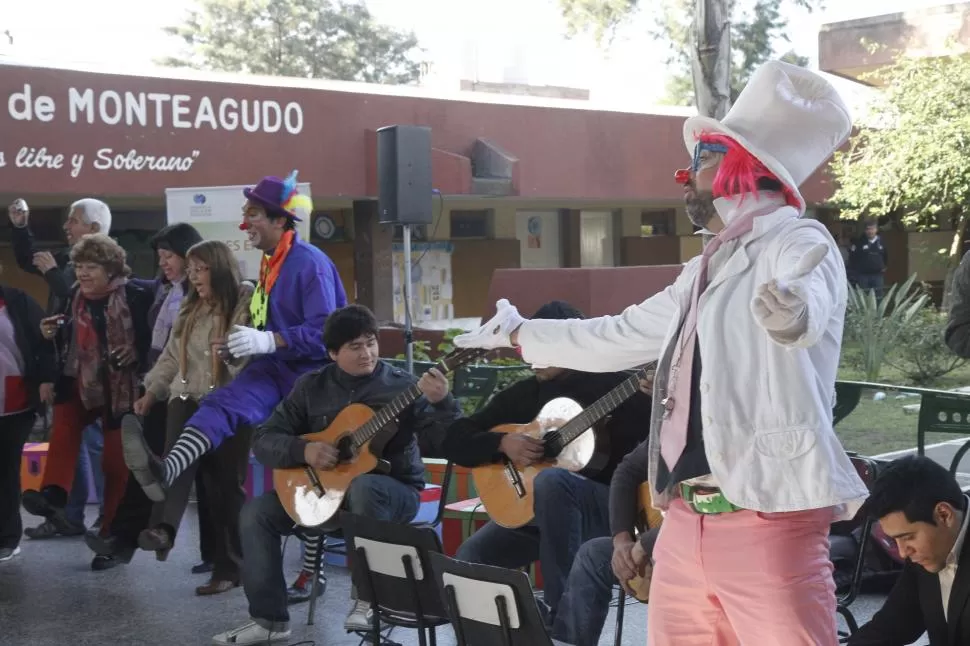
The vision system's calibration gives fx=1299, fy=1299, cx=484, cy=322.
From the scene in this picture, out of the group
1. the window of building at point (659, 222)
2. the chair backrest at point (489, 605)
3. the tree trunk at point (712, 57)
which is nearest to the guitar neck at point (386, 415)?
the chair backrest at point (489, 605)

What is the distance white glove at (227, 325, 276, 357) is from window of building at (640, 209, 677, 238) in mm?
16478

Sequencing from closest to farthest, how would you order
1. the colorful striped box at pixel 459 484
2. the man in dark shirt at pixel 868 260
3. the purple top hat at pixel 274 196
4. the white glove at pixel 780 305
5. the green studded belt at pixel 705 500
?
the white glove at pixel 780 305, the green studded belt at pixel 705 500, the purple top hat at pixel 274 196, the colorful striped box at pixel 459 484, the man in dark shirt at pixel 868 260

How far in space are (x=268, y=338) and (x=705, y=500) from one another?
3.08 m

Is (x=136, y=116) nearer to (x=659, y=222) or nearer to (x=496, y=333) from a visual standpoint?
(x=496, y=333)

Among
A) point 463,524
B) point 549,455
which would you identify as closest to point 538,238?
point 463,524

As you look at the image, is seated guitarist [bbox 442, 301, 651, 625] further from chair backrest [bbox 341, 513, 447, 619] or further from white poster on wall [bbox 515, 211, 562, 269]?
white poster on wall [bbox 515, 211, 562, 269]

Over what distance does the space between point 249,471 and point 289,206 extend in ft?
5.50

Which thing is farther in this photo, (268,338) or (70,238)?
(70,238)

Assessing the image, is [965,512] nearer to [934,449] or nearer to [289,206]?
[289,206]

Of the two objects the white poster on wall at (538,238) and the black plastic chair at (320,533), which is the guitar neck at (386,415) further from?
the white poster on wall at (538,238)

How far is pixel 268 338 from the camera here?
546 cm

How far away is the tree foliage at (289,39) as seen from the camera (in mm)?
39062

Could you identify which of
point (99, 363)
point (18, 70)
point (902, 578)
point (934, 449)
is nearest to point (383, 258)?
point (18, 70)

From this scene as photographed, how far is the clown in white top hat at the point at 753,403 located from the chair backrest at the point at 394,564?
4.00ft
